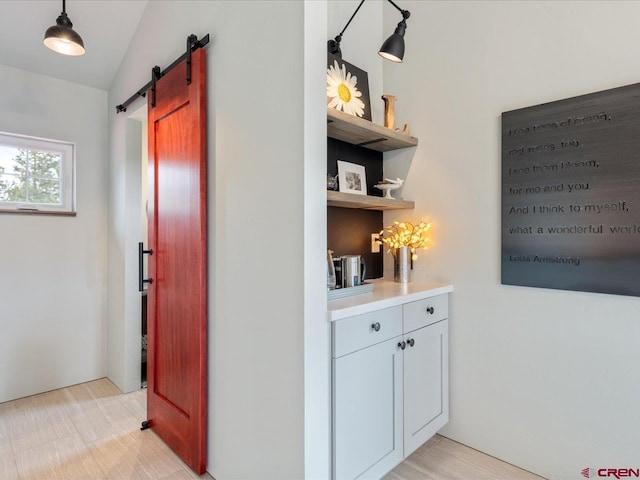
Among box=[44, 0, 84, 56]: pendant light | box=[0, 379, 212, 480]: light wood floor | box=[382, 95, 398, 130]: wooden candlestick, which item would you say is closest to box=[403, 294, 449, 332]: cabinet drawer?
box=[382, 95, 398, 130]: wooden candlestick

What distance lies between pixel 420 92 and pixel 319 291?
1688 mm

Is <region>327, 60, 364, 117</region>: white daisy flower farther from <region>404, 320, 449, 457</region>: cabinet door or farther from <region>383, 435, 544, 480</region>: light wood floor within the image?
<region>383, 435, 544, 480</region>: light wood floor

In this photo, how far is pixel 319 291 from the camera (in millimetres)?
1339

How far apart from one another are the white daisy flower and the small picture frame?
33cm

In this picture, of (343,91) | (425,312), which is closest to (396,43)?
(343,91)

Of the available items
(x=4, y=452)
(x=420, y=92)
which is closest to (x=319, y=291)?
(x=420, y=92)

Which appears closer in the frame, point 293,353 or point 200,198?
point 293,353

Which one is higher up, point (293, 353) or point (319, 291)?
point (319, 291)

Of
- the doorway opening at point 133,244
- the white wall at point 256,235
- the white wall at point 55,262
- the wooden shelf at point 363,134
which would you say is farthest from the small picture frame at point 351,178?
the white wall at point 55,262

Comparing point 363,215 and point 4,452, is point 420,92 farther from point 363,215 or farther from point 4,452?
point 4,452

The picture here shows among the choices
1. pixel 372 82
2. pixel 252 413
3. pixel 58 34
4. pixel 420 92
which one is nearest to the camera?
pixel 252 413

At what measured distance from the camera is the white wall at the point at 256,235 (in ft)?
4.29

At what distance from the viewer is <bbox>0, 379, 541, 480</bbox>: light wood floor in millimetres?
1818

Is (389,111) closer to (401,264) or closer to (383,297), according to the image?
(401,264)
